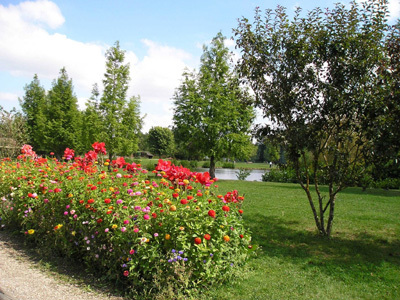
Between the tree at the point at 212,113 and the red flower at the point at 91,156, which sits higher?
the tree at the point at 212,113

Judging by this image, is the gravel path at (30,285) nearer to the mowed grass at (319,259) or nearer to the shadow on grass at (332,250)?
the mowed grass at (319,259)

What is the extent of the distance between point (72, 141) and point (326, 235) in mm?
24790

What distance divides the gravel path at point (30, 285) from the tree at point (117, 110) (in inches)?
598

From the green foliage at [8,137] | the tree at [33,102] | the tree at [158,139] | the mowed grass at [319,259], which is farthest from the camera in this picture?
the tree at [158,139]

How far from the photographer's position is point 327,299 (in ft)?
11.4

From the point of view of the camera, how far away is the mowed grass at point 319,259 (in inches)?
144

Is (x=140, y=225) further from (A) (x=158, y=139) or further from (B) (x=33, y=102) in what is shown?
(A) (x=158, y=139)

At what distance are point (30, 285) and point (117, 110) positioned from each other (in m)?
17.0

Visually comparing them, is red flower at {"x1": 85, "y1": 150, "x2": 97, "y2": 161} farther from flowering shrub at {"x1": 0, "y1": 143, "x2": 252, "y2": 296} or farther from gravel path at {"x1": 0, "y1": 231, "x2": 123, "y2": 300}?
gravel path at {"x1": 0, "y1": 231, "x2": 123, "y2": 300}

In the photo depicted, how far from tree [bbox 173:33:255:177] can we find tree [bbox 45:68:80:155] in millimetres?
11147

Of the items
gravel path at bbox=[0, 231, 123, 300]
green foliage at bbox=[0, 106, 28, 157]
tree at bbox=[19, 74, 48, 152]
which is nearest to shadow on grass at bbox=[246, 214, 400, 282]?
gravel path at bbox=[0, 231, 123, 300]

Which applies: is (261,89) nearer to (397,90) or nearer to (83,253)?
(397,90)

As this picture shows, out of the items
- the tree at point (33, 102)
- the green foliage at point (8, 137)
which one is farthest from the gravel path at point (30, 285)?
the tree at point (33, 102)

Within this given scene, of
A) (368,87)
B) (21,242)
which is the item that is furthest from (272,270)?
(21,242)
